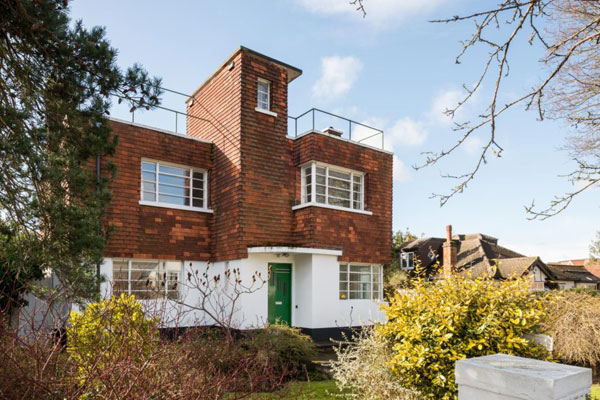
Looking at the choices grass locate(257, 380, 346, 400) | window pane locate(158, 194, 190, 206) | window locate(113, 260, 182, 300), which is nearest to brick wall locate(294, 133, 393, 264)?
window pane locate(158, 194, 190, 206)

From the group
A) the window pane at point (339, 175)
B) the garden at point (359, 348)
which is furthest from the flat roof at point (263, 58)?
the garden at point (359, 348)

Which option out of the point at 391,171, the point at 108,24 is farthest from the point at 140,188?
the point at 391,171

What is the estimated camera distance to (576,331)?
1120cm

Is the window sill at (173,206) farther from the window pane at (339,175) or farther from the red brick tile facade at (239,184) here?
the window pane at (339,175)

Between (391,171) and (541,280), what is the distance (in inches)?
783

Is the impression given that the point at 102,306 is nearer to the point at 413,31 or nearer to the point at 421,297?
the point at 421,297

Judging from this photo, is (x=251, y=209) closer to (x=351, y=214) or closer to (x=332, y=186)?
(x=332, y=186)

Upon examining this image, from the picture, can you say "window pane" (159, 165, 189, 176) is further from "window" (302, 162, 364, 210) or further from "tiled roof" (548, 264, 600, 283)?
"tiled roof" (548, 264, 600, 283)

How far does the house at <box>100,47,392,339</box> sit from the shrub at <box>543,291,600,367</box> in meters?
5.77

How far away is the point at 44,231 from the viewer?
24.0 ft

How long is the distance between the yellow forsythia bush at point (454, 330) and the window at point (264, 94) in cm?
1003

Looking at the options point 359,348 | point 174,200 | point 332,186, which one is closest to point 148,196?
point 174,200

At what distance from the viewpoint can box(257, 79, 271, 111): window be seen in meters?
14.9

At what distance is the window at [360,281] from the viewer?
15469 mm
